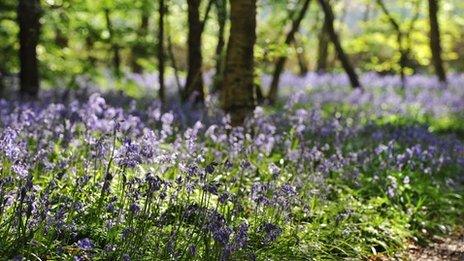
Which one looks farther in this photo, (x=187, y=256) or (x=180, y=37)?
(x=180, y=37)

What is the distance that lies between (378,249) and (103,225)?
2666 mm

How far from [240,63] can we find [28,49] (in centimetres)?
495

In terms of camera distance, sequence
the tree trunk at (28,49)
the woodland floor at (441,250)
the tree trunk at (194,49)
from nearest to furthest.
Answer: the woodland floor at (441,250), the tree trunk at (28,49), the tree trunk at (194,49)

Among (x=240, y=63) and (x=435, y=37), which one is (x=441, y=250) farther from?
(x=435, y=37)

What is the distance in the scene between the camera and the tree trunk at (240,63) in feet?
27.9

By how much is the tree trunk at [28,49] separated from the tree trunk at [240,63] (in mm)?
4132

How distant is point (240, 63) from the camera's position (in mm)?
8672

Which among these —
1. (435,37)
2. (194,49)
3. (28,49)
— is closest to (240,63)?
(28,49)

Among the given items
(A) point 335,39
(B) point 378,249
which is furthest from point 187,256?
(A) point 335,39

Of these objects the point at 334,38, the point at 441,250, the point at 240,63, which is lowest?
the point at 441,250

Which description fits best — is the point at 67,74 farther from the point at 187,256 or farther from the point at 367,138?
the point at 187,256

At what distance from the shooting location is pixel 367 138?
10148 mm

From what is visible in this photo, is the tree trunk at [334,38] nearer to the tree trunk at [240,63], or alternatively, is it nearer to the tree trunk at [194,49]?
the tree trunk at [194,49]

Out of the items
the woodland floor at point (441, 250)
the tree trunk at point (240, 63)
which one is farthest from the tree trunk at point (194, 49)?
the woodland floor at point (441, 250)
